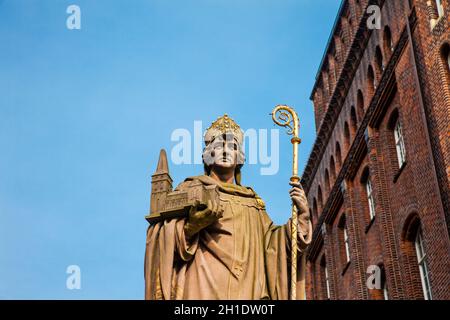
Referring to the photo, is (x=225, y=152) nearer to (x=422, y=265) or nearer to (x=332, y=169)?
(x=422, y=265)

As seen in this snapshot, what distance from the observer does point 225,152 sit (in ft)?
24.6

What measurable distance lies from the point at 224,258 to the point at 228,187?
835 millimetres

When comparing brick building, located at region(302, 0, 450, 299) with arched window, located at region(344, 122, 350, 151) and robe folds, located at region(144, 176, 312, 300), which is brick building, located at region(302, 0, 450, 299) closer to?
arched window, located at region(344, 122, 350, 151)

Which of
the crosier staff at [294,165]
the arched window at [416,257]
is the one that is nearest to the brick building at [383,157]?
the arched window at [416,257]

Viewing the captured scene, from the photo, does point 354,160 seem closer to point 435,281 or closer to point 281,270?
point 435,281

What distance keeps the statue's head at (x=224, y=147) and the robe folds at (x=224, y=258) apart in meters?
0.38

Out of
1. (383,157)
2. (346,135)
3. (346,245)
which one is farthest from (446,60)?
(346,245)

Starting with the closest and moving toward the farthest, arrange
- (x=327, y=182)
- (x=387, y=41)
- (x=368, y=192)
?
(x=387, y=41)
(x=368, y=192)
(x=327, y=182)

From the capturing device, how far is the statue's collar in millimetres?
7235

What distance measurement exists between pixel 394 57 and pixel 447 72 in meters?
4.55

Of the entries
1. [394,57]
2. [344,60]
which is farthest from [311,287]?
[394,57]

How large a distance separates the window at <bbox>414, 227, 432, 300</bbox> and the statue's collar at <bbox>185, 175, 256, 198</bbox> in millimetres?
15073

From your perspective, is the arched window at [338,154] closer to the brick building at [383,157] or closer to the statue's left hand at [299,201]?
the brick building at [383,157]

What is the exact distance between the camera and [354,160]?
28828 millimetres
